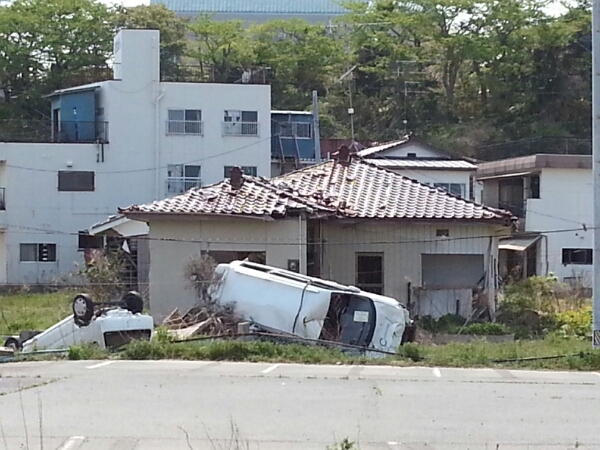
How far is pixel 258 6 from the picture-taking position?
86.2 m

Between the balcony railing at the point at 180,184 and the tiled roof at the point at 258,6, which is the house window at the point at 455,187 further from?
the tiled roof at the point at 258,6

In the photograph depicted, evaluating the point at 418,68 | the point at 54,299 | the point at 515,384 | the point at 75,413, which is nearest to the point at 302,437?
the point at 75,413

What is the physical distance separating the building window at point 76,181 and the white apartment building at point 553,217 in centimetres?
1676

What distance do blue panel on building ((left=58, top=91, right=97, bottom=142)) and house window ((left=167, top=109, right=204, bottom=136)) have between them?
10.8ft

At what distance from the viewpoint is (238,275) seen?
75.7ft

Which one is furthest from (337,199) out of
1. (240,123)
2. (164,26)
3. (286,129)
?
(164,26)

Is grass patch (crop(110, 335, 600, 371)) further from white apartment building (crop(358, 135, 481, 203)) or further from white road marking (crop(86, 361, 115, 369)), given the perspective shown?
white apartment building (crop(358, 135, 481, 203))

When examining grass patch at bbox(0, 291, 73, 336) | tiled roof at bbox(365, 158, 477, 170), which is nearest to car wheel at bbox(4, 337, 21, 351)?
grass patch at bbox(0, 291, 73, 336)

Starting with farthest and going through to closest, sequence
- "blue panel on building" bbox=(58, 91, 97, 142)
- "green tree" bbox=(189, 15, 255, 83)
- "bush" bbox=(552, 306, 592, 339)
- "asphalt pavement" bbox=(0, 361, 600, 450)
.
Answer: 1. "green tree" bbox=(189, 15, 255, 83)
2. "blue panel on building" bbox=(58, 91, 97, 142)
3. "bush" bbox=(552, 306, 592, 339)
4. "asphalt pavement" bbox=(0, 361, 600, 450)

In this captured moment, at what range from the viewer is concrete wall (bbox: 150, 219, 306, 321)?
26.2 meters

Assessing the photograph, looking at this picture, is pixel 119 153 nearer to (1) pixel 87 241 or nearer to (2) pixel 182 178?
(2) pixel 182 178

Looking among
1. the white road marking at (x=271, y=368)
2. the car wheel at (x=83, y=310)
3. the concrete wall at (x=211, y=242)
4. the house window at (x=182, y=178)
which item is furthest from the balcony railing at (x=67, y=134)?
the white road marking at (x=271, y=368)

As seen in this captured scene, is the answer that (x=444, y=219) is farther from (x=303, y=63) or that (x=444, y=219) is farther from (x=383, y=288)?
(x=303, y=63)

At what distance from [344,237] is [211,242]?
3589 mm
